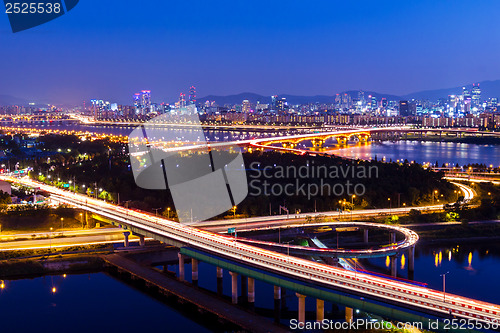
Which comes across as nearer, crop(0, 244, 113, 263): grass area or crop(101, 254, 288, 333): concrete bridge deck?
crop(101, 254, 288, 333): concrete bridge deck

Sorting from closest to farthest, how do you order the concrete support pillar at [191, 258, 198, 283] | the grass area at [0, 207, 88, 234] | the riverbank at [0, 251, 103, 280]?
1. the concrete support pillar at [191, 258, 198, 283]
2. the riverbank at [0, 251, 103, 280]
3. the grass area at [0, 207, 88, 234]

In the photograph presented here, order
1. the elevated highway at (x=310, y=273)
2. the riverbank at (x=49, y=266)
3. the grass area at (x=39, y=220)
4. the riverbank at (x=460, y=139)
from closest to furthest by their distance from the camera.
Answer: the elevated highway at (x=310, y=273), the riverbank at (x=49, y=266), the grass area at (x=39, y=220), the riverbank at (x=460, y=139)

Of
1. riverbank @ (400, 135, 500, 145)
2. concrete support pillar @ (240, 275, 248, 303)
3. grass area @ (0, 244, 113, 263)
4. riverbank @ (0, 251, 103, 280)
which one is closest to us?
concrete support pillar @ (240, 275, 248, 303)

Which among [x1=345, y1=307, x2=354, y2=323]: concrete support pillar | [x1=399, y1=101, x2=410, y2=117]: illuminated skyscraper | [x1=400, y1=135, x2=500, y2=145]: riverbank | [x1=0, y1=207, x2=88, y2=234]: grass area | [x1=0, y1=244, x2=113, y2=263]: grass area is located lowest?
[x1=345, y1=307, x2=354, y2=323]: concrete support pillar

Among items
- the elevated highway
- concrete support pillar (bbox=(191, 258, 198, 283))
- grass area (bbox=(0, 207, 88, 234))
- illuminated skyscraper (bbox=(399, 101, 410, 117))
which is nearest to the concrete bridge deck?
concrete support pillar (bbox=(191, 258, 198, 283))

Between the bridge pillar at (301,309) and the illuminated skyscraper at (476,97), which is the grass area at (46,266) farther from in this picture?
the illuminated skyscraper at (476,97)

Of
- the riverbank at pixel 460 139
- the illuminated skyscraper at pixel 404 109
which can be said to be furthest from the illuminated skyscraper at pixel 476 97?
the riverbank at pixel 460 139

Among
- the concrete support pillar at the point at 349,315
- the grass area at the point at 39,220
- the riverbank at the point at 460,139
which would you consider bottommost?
the concrete support pillar at the point at 349,315

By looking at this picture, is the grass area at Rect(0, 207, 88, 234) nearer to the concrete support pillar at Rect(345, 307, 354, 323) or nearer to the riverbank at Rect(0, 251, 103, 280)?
the riverbank at Rect(0, 251, 103, 280)

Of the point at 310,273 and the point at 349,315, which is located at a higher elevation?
the point at 310,273

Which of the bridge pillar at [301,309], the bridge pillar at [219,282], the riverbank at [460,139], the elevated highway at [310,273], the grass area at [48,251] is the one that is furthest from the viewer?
the riverbank at [460,139]

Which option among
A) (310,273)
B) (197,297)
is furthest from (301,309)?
(197,297)

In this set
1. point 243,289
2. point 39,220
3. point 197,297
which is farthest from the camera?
point 39,220

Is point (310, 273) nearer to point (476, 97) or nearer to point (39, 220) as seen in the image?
point (39, 220)
